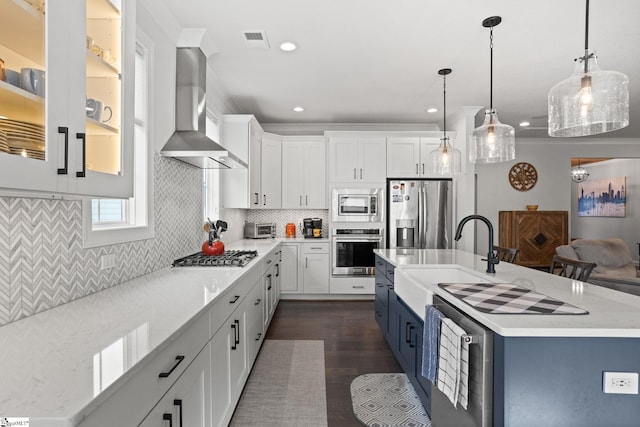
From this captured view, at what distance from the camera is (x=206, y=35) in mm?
2779

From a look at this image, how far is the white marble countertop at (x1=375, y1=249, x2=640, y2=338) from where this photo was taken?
1.17 m

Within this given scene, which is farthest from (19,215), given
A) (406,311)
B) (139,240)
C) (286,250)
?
(286,250)

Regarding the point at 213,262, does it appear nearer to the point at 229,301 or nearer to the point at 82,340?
the point at 229,301

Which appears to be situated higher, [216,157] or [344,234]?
[216,157]

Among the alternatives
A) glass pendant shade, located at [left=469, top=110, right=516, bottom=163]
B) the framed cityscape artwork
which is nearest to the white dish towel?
A: glass pendant shade, located at [left=469, top=110, right=516, bottom=163]

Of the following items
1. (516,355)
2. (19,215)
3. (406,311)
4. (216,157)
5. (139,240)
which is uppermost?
(216,157)

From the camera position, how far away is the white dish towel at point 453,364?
137cm

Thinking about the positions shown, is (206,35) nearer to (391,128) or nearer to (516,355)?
(516,355)

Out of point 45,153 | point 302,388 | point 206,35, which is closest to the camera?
point 45,153

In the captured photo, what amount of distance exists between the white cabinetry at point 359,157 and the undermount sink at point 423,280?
2674 millimetres

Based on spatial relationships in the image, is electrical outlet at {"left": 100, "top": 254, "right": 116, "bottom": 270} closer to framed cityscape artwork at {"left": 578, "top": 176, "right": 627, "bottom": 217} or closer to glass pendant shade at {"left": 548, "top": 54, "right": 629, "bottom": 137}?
glass pendant shade at {"left": 548, "top": 54, "right": 629, "bottom": 137}

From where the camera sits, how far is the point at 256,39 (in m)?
2.86

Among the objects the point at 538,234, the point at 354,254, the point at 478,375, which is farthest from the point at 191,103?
the point at 538,234

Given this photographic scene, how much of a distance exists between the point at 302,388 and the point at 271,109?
370cm
